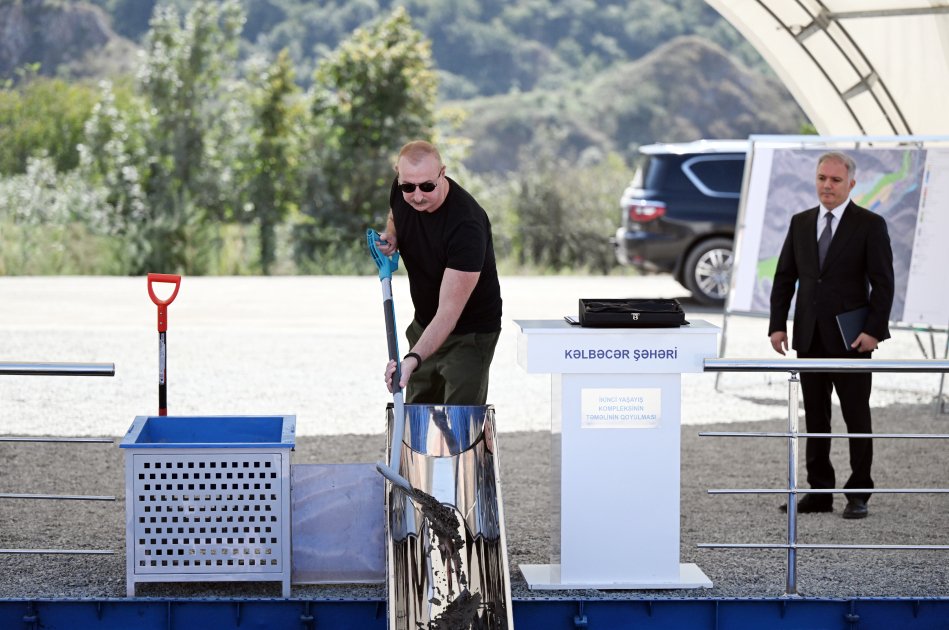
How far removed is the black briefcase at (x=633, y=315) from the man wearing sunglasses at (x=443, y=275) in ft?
→ 1.48

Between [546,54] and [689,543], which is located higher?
[546,54]

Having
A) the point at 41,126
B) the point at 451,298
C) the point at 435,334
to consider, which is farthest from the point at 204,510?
the point at 41,126

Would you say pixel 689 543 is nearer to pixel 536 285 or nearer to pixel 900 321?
pixel 900 321

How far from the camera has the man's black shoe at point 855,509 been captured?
558 cm

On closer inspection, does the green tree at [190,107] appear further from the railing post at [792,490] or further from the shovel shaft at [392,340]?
the railing post at [792,490]

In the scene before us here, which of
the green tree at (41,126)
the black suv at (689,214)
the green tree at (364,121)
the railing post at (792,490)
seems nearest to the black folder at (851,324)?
the railing post at (792,490)

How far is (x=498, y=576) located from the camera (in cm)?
405

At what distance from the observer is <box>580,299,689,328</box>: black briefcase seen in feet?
14.0

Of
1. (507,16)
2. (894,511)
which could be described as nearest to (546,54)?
(507,16)

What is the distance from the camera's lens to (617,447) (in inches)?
171

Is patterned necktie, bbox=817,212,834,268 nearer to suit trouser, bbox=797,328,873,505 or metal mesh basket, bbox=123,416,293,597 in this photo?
suit trouser, bbox=797,328,873,505

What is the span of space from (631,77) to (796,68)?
70.2 metres

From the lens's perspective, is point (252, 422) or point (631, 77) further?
point (631, 77)

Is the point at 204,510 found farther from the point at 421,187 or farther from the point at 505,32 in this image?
the point at 505,32
